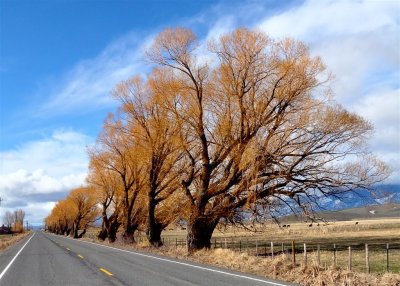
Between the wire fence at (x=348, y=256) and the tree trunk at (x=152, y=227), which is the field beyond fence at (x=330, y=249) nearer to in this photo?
the wire fence at (x=348, y=256)

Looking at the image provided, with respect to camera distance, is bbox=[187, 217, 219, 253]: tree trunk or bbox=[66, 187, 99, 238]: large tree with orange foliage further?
bbox=[66, 187, 99, 238]: large tree with orange foliage

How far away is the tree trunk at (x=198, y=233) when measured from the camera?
2547 cm

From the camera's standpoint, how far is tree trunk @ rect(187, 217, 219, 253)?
25469mm

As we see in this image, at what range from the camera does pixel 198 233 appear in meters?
25.6

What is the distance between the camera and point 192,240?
25.5 metres

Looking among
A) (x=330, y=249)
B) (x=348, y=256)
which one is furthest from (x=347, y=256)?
(x=330, y=249)

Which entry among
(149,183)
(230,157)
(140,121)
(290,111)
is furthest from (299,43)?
(149,183)

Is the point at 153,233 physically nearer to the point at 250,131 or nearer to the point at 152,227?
the point at 152,227

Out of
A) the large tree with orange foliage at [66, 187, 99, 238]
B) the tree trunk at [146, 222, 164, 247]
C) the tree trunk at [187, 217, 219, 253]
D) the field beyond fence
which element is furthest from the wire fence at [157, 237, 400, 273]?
the large tree with orange foliage at [66, 187, 99, 238]

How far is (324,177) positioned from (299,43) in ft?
22.4

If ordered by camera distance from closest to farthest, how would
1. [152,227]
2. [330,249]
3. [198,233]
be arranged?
[198,233]
[330,249]
[152,227]

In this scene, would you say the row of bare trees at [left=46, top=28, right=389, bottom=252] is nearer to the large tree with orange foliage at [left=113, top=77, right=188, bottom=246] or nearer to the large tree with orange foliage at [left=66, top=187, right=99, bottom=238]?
the large tree with orange foliage at [left=113, top=77, right=188, bottom=246]

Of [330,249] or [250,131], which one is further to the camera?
[330,249]

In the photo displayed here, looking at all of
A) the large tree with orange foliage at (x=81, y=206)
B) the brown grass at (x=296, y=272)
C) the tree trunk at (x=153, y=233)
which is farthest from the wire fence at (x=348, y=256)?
the large tree with orange foliage at (x=81, y=206)
